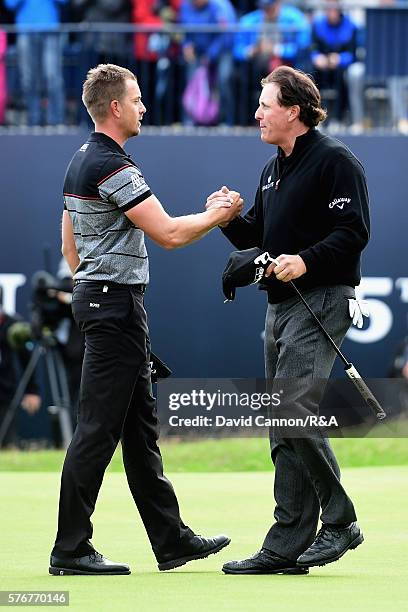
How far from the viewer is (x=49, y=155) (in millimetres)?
16250

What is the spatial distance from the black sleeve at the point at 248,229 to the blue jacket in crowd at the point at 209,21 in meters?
9.08

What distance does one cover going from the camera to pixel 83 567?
6.46 metres

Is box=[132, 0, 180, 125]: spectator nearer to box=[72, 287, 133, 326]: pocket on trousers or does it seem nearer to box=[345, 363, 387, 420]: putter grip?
box=[72, 287, 133, 326]: pocket on trousers

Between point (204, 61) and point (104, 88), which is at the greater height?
point (204, 61)

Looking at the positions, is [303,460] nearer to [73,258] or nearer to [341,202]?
[341,202]

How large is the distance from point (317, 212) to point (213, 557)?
1845 mm

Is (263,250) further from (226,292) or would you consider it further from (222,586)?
(222,586)

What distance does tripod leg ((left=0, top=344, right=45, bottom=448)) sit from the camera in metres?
15.6

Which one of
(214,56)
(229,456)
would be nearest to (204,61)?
(214,56)

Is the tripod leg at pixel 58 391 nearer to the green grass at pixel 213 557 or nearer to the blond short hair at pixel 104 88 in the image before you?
the green grass at pixel 213 557

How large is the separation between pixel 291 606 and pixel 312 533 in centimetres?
104

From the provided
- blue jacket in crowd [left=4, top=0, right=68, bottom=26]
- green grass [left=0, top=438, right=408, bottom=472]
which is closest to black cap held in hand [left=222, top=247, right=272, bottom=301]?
green grass [left=0, top=438, right=408, bottom=472]

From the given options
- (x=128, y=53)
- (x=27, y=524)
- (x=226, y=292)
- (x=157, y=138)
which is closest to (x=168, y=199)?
(x=157, y=138)

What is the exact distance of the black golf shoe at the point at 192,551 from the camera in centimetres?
662
